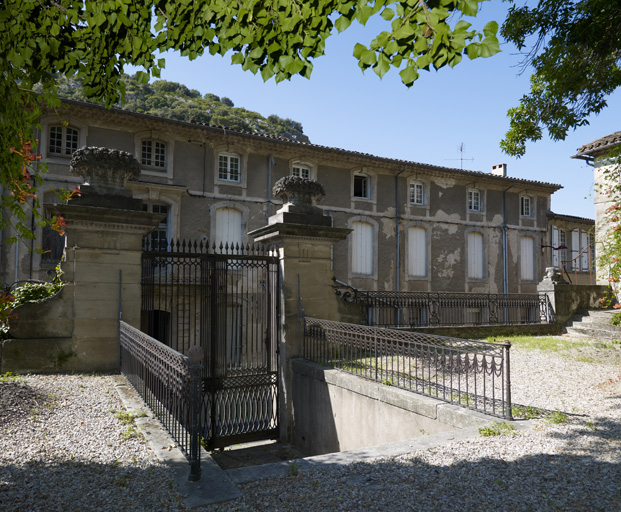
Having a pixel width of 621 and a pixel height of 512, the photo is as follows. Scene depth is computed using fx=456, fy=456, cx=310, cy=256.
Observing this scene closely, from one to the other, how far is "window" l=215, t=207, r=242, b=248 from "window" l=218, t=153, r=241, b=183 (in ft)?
3.95

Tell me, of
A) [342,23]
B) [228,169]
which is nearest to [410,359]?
[342,23]

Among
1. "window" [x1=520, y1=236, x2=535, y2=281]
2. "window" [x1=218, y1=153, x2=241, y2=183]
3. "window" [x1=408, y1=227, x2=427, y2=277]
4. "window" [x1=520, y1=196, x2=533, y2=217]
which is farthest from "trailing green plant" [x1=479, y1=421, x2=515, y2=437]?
"window" [x1=520, y1=196, x2=533, y2=217]

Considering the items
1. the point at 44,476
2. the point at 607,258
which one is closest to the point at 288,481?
the point at 44,476

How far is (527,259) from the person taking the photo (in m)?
23.5

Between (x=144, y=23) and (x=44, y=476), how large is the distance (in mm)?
3599

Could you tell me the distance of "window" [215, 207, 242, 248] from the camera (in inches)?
670

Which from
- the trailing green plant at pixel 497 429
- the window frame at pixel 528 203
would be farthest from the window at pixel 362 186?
the trailing green plant at pixel 497 429

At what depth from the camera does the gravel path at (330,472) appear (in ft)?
10.1

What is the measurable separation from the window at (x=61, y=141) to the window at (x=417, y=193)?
13736 millimetres

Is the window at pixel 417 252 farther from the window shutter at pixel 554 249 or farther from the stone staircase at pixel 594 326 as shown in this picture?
the window shutter at pixel 554 249

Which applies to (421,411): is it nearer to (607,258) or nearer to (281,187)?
(281,187)

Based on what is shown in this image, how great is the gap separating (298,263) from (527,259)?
1918 centimetres

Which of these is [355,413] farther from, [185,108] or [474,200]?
[185,108]

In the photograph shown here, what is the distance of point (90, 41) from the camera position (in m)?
3.76
